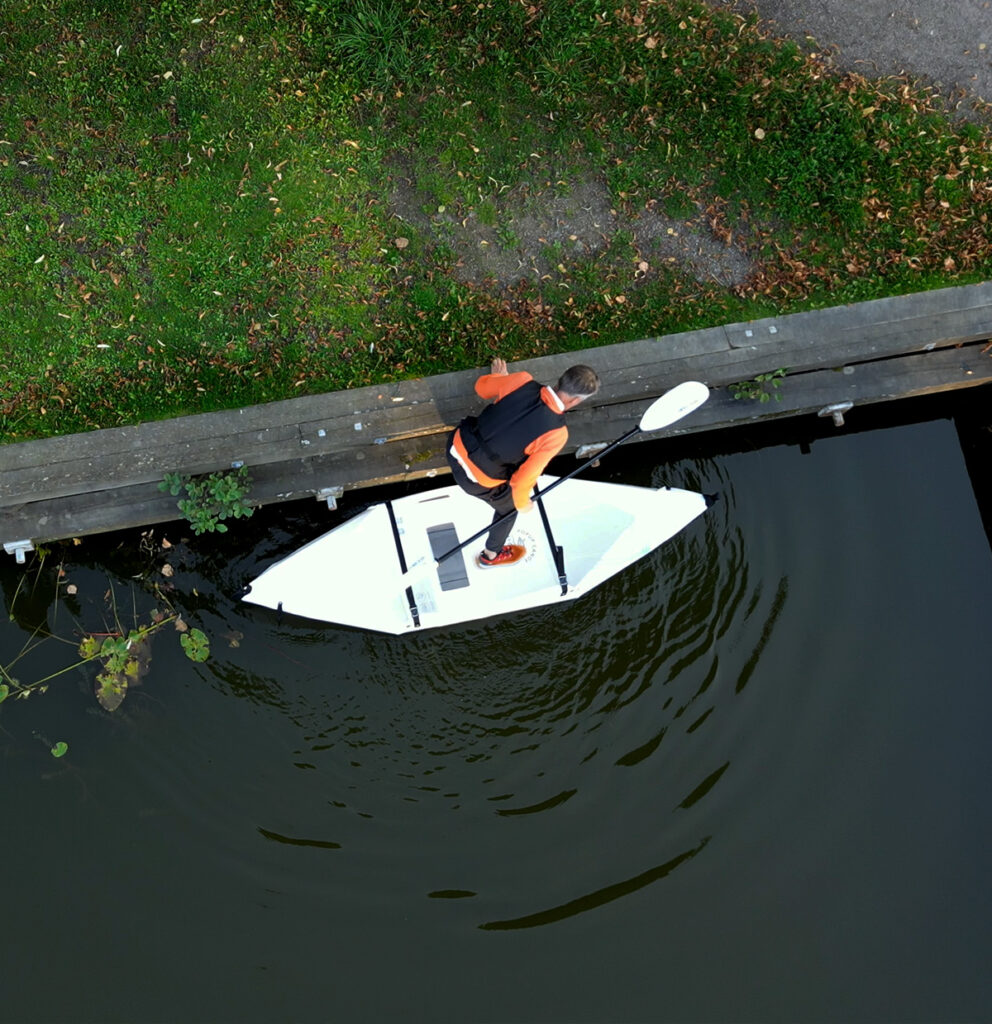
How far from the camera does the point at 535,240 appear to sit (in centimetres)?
659

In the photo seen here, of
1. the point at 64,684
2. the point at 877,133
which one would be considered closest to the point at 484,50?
the point at 877,133

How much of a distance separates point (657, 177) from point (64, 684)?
22.0 feet

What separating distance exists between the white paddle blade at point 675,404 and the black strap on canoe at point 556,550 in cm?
108

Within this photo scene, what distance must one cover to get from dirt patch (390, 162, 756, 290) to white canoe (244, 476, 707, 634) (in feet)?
6.25

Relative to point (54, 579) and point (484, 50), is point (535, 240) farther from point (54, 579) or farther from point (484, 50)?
point (54, 579)

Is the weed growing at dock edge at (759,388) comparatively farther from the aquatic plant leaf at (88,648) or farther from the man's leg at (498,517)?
the aquatic plant leaf at (88,648)

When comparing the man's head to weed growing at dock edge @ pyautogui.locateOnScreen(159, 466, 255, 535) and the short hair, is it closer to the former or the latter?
the short hair

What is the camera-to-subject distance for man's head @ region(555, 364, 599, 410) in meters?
4.83

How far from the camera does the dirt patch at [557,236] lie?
6.56 m

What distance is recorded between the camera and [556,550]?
6336mm

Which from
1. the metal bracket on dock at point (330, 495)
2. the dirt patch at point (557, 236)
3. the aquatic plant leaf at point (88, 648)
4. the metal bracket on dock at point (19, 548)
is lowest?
the aquatic plant leaf at point (88, 648)

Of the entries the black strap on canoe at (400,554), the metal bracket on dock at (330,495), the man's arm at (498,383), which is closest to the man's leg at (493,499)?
the man's arm at (498,383)

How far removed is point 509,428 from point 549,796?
10.9ft

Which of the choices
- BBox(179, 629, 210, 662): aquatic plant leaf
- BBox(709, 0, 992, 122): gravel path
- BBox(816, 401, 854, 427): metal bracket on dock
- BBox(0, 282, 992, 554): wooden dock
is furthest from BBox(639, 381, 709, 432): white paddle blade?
BBox(179, 629, 210, 662): aquatic plant leaf
